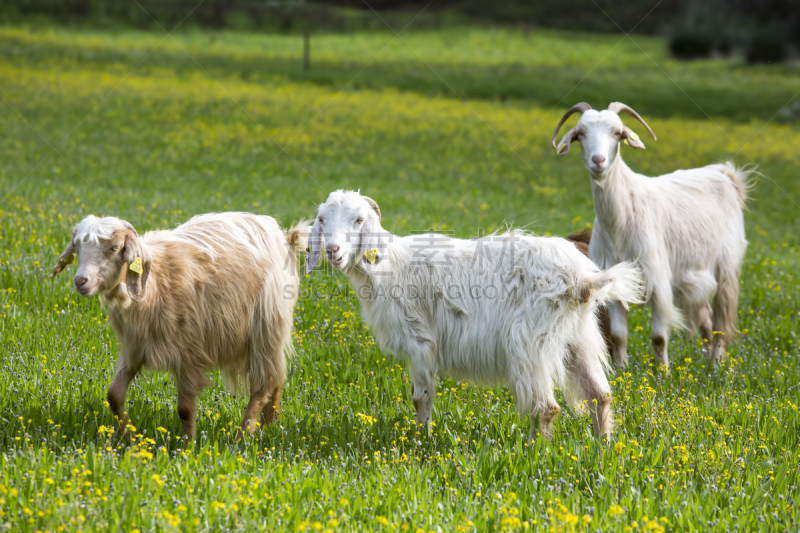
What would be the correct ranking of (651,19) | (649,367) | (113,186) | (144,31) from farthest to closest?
(651,19) < (144,31) < (113,186) < (649,367)

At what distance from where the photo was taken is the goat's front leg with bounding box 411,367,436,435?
5.04 meters

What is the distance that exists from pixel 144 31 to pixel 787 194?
3484cm

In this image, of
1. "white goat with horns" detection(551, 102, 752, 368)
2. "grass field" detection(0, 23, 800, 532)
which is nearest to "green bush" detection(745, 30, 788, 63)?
"grass field" detection(0, 23, 800, 532)

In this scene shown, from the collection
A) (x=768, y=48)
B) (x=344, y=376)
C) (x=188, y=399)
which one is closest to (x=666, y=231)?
(x=344, y=376)

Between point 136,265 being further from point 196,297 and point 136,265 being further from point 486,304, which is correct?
point 486,304

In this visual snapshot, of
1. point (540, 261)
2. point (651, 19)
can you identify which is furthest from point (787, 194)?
→ point (651, 19)

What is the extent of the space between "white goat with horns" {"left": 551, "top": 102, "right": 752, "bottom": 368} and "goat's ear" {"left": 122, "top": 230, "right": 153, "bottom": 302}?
3.59 metres

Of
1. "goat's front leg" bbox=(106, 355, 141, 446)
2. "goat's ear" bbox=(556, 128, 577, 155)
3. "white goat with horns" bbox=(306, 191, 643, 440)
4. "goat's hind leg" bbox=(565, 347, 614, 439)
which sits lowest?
"goat's front leg" bbox=(106, 355, 141, 446)

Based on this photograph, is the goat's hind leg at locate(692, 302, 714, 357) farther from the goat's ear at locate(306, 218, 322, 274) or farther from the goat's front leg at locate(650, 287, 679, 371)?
the goat's ear at locate(306, 218, 322, 274)

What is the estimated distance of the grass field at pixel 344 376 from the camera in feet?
12.4

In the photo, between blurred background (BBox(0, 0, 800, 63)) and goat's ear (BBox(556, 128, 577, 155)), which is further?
blurred background (BBox(0, 0, 800, 63))

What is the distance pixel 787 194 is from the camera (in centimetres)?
1656

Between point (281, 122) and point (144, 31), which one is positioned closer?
point (281, 122)

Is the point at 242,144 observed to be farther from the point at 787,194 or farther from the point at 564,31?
the point at 564,31
